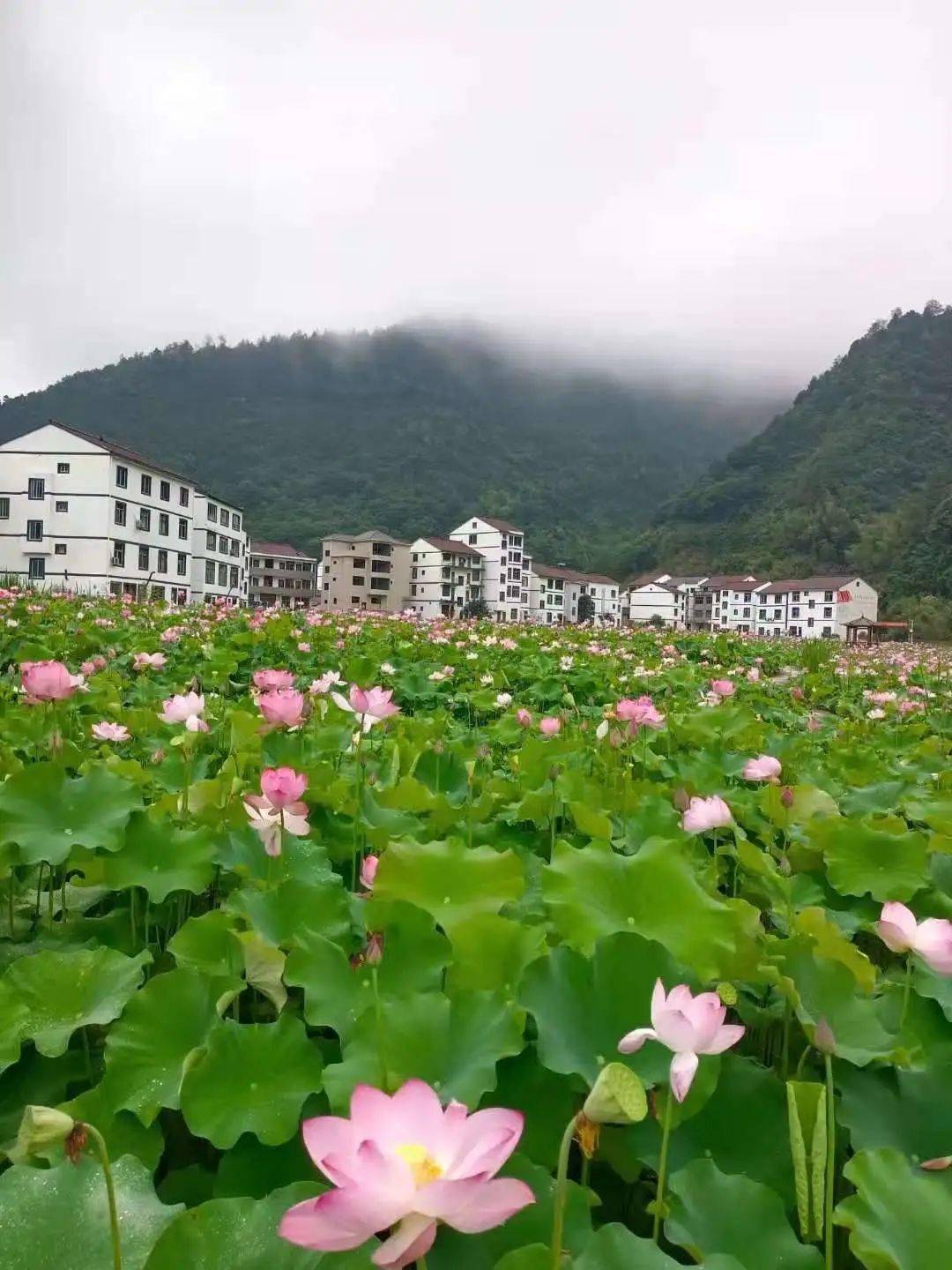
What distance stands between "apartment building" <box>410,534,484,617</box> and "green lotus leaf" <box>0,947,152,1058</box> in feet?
206

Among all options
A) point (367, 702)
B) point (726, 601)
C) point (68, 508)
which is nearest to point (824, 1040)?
point (367, 702)

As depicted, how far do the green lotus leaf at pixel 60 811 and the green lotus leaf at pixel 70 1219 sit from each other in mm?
688

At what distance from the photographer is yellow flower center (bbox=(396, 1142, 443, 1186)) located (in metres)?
0.49

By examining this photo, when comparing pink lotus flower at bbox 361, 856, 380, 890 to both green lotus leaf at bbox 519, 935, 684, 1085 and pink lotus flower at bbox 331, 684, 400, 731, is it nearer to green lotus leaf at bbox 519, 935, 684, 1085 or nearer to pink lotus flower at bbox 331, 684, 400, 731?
green lotus leaf at bbox 519, 935, 684, 1085

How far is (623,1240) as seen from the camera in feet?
2.14

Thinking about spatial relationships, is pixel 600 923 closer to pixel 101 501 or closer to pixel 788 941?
pixel 788 941

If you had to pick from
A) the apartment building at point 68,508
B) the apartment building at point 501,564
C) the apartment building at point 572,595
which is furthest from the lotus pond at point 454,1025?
the apartment building at point 572,595

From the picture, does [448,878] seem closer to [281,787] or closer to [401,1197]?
[281,787]

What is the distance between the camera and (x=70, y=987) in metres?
1.04

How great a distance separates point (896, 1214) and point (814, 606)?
70173 millimetres

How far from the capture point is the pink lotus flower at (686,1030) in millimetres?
680

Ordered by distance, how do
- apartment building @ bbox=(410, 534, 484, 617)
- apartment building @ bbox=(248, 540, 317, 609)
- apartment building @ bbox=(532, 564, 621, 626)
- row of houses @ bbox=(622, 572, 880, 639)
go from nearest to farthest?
row of houses @ bbox=(622, 572, 880, 639) → apartment building @ bbox=(410, 534, 484, 617) → apartment building @ bbox=(248, 540, 317, 609) → apartment building @ bbox=(532, 564, 621, 626)

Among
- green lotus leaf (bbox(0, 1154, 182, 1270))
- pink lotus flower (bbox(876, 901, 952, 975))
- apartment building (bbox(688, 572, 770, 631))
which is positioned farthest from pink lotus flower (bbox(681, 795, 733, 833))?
apartment building (bbox(688, 572, 770, 631))

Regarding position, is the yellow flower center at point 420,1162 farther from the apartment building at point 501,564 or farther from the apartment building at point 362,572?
the apartment building at point 501,564
